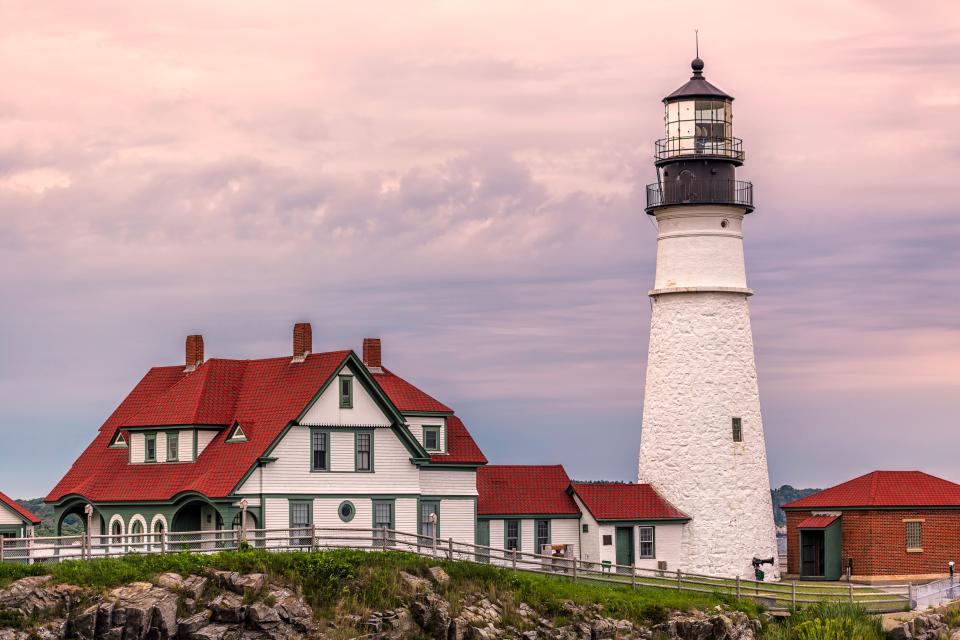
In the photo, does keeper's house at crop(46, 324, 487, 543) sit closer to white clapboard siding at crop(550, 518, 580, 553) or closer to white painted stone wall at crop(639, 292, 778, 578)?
white clapboard siding at crop(550, 518, 580, 553)

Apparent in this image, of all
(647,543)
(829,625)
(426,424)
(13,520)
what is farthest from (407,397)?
(829,625)

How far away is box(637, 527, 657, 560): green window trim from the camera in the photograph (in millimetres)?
54625

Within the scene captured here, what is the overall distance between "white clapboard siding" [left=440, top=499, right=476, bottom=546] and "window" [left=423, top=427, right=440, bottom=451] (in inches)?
70.8

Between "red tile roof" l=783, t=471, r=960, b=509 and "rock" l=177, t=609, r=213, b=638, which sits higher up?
"red tile roof" l=783, t=471, r=960, b=509

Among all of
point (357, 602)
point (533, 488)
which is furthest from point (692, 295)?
point (357, 602)

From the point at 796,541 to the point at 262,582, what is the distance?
71.4ft

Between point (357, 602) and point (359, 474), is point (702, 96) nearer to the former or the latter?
point (359, 474)

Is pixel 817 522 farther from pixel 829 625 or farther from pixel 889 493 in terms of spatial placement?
pixel 829 625

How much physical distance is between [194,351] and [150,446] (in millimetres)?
4971

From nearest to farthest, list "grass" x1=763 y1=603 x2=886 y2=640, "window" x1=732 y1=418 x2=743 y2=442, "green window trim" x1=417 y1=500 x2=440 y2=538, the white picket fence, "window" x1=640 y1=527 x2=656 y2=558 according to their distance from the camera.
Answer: the white picket fence
"grass" x1=763 y1=603 x2=886 y2=640
"green window trim" x1=417 y1=500 x2=440 y2=538
"window" x1=640 y1=527 x2=656 y2=558
"window" x1=732 y1=418 x2=743 y2=442

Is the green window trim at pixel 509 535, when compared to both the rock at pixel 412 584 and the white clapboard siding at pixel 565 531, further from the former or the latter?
the rock at pixel 412 584

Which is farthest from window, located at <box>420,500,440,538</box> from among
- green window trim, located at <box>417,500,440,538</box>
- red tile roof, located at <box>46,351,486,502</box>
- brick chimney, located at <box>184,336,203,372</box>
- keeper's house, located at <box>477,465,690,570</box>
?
brick chimney, located at <box>184,336,203,372</box>

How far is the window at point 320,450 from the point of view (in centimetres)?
4891

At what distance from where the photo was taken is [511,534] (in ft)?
177
